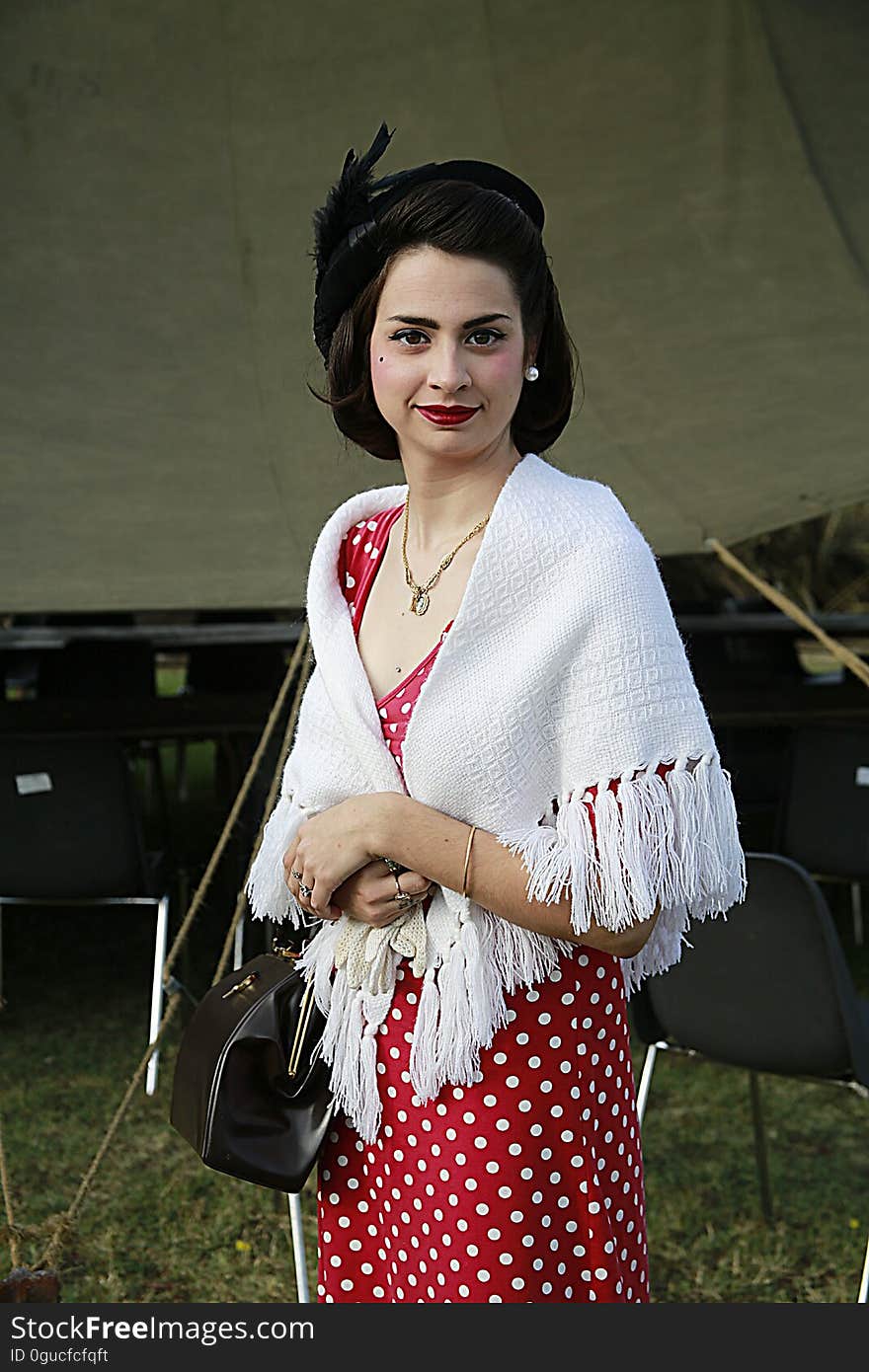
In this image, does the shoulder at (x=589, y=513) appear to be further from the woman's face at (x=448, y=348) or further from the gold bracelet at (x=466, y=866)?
the gold bracelet at (x=466, y=866)

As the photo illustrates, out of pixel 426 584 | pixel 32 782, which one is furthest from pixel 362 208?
pixel 32 782

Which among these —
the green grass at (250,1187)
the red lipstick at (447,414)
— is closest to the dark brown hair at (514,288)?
the red lipstick at (447,414)

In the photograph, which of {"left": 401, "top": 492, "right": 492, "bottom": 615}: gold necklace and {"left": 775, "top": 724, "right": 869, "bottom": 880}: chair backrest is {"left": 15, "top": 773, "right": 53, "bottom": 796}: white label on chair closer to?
{"left": 775, "top": 724, "right": 869, "bottom": 880}: chair backrest

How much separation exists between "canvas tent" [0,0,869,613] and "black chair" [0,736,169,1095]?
1.26 feet

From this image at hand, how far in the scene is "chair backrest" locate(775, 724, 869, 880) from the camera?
349 cm

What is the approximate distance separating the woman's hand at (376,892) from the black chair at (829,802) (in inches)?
94.9

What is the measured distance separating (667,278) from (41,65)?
153 centimetres

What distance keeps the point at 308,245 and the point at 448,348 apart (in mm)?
2361

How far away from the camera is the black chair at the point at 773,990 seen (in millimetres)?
2330

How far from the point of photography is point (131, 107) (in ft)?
10.8

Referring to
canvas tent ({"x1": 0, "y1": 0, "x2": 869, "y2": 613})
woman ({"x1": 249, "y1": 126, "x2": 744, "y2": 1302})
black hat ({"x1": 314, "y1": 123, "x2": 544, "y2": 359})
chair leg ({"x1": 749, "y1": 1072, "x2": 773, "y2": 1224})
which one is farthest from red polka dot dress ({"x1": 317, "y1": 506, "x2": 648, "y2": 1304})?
canvas tent ({"x1": 0, "y1": 0, "x2": 869, "y2": 613})

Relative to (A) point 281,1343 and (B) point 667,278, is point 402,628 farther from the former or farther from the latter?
(B) point 667,278

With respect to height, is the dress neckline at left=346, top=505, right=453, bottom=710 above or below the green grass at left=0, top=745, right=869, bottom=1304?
above

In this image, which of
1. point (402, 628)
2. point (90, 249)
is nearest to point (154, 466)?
point (90, 249)
